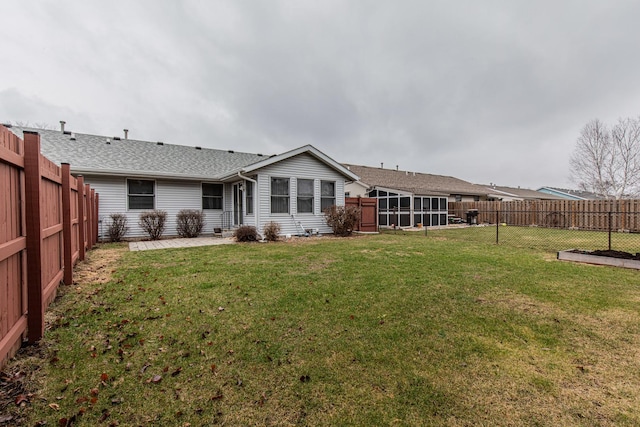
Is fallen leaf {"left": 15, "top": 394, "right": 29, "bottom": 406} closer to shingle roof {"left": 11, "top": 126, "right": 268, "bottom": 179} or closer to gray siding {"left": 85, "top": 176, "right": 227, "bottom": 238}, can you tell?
shingle roof {"left": 11, "top": 126, "right": 268, "bottom": 179}

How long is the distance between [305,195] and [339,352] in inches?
395

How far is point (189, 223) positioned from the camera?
476 inches

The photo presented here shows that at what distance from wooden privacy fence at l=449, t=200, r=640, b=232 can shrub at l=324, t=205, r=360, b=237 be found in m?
6.38

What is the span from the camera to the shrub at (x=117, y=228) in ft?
35.4

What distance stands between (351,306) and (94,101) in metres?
17.1

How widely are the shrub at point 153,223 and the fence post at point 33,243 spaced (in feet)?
31.2

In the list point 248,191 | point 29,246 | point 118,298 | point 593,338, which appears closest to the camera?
point 29,246

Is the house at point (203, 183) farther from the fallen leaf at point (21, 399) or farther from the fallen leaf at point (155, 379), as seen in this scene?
the fallen leaf at point (21, 399)

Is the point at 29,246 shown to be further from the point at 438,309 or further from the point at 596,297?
the point at 596,297

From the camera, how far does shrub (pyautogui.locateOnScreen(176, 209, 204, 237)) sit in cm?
1195

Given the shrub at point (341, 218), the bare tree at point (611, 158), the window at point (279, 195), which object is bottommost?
the shrub at point (341, 218)

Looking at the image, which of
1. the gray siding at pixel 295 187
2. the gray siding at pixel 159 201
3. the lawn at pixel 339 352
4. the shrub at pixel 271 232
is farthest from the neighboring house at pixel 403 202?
the lawn at pixel 339 352

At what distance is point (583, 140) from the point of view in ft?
79.3

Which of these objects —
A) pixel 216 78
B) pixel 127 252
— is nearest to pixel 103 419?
pixel 127 252
